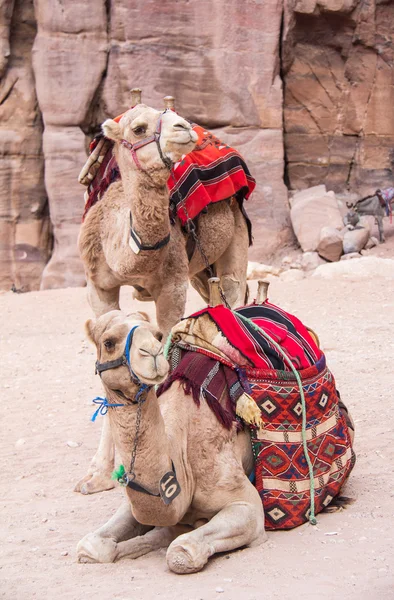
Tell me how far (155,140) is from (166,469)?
5.92 feet

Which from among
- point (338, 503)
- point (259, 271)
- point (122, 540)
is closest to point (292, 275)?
point (259, 271)

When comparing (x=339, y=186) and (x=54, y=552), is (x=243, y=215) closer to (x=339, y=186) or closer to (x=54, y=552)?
(x=54, y=552)

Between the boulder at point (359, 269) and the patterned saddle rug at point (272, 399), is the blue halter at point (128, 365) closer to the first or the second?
the patterned saddle rug at point (272, 399)

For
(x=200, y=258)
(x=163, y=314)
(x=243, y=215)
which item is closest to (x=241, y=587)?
(x=163, y=314)

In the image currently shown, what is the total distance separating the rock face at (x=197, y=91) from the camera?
13.8m

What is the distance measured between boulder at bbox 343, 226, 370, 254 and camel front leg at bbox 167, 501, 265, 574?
1002 cm

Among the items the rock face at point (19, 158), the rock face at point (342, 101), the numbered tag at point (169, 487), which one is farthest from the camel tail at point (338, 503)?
the rock face at point (342, 101)

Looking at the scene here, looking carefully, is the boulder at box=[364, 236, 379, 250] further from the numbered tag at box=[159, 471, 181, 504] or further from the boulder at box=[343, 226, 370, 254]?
the numbered tag at box=[159, 471, 181, 504]

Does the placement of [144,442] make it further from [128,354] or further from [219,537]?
[219,537]

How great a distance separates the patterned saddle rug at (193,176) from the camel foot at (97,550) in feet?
8.21

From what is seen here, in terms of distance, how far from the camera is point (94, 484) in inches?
198

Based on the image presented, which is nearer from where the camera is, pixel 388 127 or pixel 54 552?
pixel 54 552

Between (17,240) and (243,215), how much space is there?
8.81 m

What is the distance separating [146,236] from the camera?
4.66 metres
